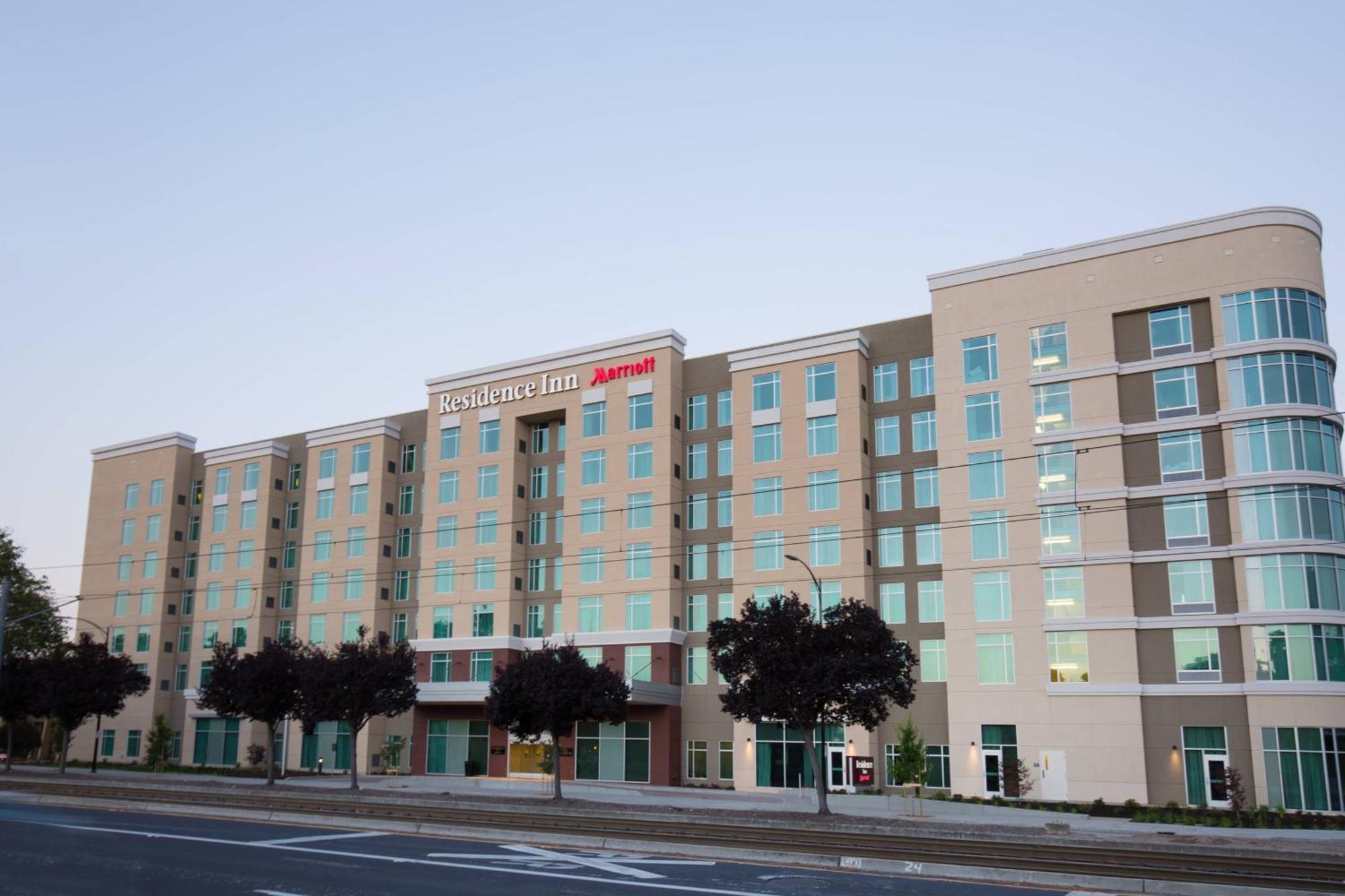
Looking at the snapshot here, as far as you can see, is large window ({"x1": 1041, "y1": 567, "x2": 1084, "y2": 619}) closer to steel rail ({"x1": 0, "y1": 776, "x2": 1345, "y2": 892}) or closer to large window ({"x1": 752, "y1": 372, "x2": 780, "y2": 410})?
large window ({"x1": 752, "y1": 372, "x2": 780, "y2": 410})

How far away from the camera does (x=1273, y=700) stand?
4744cm

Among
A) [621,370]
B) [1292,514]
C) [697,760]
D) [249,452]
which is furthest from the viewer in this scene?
[249,452]

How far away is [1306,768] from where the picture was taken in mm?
46250

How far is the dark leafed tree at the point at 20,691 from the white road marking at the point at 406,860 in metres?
42.0

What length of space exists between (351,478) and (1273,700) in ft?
191

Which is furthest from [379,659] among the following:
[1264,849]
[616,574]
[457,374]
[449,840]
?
[1264,849]

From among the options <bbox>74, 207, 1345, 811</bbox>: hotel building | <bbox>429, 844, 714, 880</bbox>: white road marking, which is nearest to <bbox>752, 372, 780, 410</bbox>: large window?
<bbox>74, 207, 1345, 811</bbox>: hotel building

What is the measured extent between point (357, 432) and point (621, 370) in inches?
905

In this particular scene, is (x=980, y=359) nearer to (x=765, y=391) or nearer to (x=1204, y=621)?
(x=765, y=391)

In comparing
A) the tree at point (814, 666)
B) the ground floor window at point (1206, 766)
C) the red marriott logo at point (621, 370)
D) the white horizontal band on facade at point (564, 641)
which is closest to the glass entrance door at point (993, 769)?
the ground floor window at point (1206, 766)

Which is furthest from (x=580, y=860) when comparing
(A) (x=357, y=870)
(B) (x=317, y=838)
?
(B) (x=317, y=838)

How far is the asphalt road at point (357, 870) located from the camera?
20.5 m

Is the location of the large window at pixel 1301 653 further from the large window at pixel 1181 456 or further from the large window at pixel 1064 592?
the large window at pixel 1064 592

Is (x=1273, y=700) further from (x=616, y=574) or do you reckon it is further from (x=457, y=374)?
(x=457, y=374)
